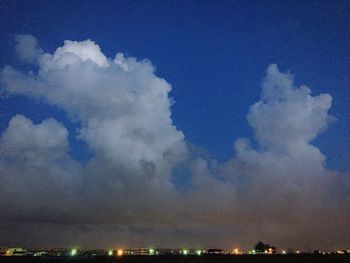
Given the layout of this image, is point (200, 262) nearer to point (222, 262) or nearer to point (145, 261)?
point (222, 262)

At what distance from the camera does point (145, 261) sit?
375 feet

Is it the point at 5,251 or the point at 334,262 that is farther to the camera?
the point at 5,251

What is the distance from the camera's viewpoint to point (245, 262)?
383 feet

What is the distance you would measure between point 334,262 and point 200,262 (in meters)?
37.0

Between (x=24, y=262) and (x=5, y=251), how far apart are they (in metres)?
82.5

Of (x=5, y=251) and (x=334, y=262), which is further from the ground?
(x=5, y=251)

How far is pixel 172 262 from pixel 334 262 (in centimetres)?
4433

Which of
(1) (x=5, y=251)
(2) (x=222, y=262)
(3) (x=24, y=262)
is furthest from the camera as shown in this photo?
(1) (x=5, y=251)

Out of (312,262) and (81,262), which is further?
(312,262)

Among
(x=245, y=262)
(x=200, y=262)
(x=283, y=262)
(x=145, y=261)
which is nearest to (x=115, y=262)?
(x=145, y=261)

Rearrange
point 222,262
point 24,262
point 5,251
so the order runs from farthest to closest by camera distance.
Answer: point 5,251, point 222,262, point 24,262

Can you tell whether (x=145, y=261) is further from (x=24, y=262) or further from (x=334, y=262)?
(x=334, y=262)

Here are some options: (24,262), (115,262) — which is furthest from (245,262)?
(24,262)

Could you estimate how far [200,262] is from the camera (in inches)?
4461
